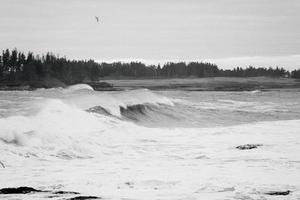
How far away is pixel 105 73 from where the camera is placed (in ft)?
519

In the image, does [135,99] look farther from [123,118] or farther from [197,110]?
[123,118]

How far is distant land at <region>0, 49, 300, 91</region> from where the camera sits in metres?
96.1

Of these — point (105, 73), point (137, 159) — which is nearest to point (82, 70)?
point (105, 73)

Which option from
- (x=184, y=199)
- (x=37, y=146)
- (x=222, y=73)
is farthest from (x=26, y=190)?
(x=222, y=73)

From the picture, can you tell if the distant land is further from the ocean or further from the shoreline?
the ocean

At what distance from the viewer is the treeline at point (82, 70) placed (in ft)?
333

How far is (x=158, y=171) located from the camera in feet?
34.2

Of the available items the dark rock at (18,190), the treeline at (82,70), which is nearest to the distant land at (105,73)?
the treeline at (82,70)

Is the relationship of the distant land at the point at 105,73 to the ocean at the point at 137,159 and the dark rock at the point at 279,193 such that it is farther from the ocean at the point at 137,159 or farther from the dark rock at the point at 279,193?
the dark rock at the point at 279,193

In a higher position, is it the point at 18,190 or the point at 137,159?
the point at 18,190

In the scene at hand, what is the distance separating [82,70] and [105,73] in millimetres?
41180

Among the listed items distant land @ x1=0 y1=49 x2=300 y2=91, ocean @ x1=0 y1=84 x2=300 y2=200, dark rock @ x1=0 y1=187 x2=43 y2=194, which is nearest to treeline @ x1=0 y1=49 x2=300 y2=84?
distant land @ x1=0 y1=49 x2=300 y2=91

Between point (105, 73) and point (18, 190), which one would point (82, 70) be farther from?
point (18, 190)

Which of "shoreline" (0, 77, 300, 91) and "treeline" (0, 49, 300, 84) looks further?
"treeline" (0, 49, 300, 84)
